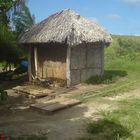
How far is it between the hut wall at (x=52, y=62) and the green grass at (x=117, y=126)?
16.6 feet

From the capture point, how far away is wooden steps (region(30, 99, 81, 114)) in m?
11.2

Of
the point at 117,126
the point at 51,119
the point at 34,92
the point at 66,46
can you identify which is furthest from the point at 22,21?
the point at 117,126

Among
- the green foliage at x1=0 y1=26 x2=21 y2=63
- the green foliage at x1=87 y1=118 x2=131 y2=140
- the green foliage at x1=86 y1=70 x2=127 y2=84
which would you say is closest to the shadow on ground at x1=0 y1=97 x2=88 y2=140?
the green foliage at x1=87 y1=118 x2=131 y2=140

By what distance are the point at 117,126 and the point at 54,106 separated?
3037mm

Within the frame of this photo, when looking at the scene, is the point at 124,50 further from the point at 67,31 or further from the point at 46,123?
the point at 46,123

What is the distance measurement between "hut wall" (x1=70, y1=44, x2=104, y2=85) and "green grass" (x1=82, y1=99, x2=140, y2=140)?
4.73 metres

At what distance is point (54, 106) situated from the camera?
11602mm

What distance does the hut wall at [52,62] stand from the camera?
15.6 m

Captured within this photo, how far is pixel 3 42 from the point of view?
1802 centimetres

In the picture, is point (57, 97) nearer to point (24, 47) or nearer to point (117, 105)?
point (117, 105)

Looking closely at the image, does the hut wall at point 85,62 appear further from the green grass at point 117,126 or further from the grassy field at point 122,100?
the green grass at point 117,126

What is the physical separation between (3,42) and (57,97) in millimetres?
6071

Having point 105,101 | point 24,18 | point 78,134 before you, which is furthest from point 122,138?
point 24,18

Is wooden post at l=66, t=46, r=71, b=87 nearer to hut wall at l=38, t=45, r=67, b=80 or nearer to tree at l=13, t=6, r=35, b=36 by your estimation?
hut wall at l=38, t=45, r=67, b=80
